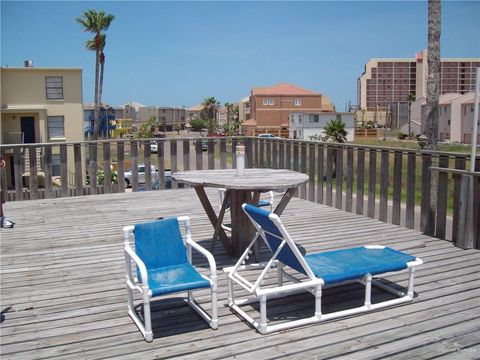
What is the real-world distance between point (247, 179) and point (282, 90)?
272 ft

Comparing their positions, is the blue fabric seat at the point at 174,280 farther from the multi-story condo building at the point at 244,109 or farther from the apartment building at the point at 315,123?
the multi-story condo building at the point at 244,109

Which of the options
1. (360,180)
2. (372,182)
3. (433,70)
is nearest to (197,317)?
(372,182)

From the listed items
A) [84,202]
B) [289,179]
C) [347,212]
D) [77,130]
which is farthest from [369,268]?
[77,130]

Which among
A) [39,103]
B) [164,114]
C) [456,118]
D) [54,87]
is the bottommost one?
[456,118]

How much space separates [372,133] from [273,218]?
73.7 m

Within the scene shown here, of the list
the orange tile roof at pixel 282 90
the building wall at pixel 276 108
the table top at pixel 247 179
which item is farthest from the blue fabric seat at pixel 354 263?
the orange tile roof at pixel 282 90

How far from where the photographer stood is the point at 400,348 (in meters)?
3.08

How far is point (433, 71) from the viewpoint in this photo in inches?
413

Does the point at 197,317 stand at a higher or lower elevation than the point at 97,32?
lower

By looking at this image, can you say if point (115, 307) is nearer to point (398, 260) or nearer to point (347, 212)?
point (398, 260)

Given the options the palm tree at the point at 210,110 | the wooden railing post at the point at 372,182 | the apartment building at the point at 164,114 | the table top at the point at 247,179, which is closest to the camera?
the table top at the point at 247,179

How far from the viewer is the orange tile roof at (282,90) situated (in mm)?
85062

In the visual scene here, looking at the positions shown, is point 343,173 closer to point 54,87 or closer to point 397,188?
point 397,188

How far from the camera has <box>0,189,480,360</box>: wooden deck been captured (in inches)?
122
